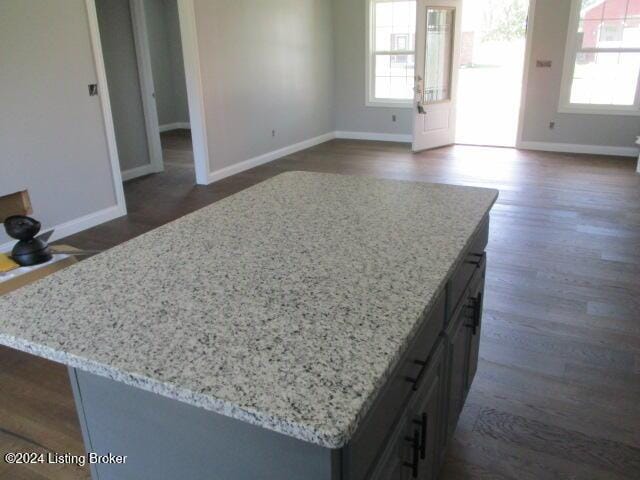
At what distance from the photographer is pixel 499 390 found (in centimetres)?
225

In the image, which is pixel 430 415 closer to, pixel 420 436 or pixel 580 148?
pixel 420 436

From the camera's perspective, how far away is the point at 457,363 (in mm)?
1636

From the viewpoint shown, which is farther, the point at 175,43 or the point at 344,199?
the point at 175,43

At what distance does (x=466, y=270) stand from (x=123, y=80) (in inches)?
208

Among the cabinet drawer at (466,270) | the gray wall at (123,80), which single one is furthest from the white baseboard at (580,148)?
the cabinet drawer at (466,270)

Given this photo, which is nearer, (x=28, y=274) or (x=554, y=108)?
(x=28, y=274)

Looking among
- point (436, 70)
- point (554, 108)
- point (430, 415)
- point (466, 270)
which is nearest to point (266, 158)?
point (436, 70)

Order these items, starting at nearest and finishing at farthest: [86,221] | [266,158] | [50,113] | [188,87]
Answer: [50,113], [86,221], [188,87], [266,158]

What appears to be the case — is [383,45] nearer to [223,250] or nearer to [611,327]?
[611,327]

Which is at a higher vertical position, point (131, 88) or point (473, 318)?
point (131, 88)

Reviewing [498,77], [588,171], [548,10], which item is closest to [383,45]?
[548,10]

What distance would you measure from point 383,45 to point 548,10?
2274 millimetres

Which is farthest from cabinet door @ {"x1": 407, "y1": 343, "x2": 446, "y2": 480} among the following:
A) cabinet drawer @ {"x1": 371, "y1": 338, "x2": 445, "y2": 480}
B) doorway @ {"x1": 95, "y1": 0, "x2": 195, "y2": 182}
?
doorway @ {"x1": 95, "y1": 0, "x2": 195, "y2": 182}

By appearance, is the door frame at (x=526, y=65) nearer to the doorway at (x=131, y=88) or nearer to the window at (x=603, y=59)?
the window at (x=603, y=59)
